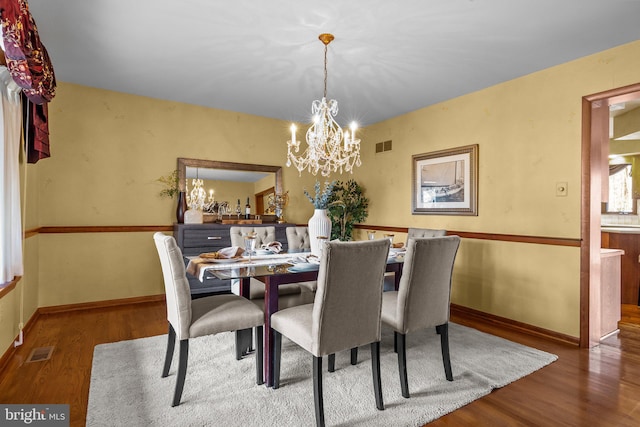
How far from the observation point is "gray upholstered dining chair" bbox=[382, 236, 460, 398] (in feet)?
7.04

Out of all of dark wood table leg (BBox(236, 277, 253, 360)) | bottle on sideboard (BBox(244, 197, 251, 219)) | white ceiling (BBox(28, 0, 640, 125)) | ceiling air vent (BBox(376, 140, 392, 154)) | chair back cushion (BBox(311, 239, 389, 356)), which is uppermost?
white ceiling (BBox(28, 0, 640, 125))

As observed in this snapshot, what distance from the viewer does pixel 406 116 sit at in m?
4.78

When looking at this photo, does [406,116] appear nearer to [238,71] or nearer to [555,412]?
[238,71]

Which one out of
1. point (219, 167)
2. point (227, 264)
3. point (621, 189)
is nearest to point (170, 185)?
point (219, 167)

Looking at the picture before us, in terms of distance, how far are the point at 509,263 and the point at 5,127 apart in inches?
169

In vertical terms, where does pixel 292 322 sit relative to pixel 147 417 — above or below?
above

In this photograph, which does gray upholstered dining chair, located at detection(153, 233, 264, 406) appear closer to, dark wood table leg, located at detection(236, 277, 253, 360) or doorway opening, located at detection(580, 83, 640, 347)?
dark wood table leg, located at detection(236, 277, 253, 360)

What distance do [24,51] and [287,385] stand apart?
2377mm

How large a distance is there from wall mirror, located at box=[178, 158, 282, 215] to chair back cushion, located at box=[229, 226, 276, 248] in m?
1.33

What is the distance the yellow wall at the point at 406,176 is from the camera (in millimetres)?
3170

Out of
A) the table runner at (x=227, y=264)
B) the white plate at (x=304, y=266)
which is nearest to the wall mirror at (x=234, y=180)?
the table runner at (x=227, y=264)

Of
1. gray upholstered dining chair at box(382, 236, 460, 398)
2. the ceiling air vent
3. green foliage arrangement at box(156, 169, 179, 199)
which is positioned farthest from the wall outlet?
green foliage arrangement at box(156, 169, 179, 199)

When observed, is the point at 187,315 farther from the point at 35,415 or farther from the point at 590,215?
the point at 590,215

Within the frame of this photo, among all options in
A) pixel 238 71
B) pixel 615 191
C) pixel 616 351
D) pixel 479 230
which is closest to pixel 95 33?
pixel 238 71
